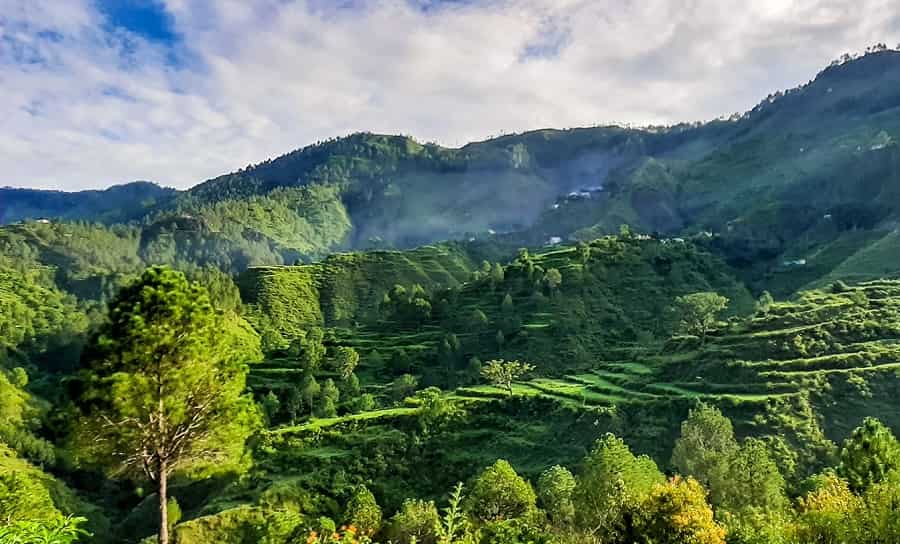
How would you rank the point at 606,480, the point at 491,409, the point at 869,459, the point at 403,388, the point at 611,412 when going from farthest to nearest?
the point at 403,388 → the point at 491,409 → the point at 611,412 → the point at 606,480 → the point at 869,459

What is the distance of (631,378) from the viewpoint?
88.3 m

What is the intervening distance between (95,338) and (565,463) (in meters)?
59.4

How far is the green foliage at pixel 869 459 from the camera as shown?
140 feet

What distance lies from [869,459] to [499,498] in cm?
2835

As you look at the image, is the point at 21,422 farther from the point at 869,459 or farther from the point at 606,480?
the point at 869,459

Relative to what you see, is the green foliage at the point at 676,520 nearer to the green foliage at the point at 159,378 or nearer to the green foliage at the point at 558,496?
the green foliage at the point at 159,378

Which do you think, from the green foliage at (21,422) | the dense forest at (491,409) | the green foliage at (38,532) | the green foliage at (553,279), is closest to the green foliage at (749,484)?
the dense forest at (491,409)

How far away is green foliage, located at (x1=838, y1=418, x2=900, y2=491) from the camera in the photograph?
140 feet

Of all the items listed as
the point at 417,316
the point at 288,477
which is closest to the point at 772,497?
the point at 288,477

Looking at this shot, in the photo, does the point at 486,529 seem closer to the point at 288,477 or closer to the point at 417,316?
the point at 288,477

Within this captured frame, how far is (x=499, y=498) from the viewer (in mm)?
53938

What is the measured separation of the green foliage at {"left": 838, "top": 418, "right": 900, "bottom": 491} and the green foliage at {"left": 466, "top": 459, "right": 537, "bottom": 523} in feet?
80.0

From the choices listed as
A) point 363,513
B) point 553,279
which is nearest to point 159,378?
point 363,513

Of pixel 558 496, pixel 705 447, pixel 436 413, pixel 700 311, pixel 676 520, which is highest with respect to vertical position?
pixel 700 311
